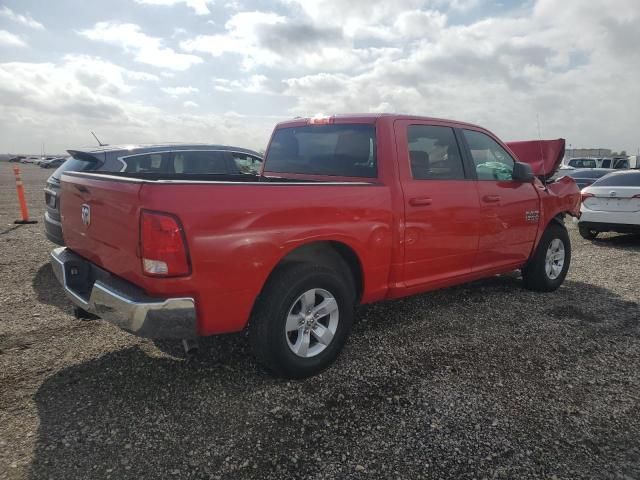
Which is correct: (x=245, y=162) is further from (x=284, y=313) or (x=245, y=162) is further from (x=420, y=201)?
(x=284, y=313)

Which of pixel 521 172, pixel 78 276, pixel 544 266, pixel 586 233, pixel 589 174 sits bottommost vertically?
pixel 586 233

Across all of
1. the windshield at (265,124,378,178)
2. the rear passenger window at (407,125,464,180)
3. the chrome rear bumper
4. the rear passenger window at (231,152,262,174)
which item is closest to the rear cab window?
the rear passenger window at (231,152,262,174)

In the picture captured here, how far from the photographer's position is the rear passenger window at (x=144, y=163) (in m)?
6.15

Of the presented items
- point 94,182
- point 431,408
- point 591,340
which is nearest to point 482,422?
point 431,408

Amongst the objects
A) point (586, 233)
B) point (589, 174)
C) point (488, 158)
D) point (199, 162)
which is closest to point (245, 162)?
point (199, 162)

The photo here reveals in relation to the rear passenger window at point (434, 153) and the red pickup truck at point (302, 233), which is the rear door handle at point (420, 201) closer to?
the red pickup truck at point (302, 233)

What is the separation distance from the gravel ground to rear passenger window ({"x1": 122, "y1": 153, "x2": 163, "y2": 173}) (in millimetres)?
2266

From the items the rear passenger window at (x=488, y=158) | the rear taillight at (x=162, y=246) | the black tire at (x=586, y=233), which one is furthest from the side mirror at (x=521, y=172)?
the black tire at (x=586, y=233)

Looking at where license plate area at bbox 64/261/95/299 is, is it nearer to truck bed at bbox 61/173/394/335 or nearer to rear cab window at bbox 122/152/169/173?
truck bed at bbox 61/173/394/335

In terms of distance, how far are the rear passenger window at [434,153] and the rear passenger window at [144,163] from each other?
400cm

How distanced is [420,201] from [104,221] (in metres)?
2.36

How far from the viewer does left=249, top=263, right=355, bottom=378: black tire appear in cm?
294

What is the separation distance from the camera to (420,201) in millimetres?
3746

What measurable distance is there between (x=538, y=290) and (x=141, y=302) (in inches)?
184
